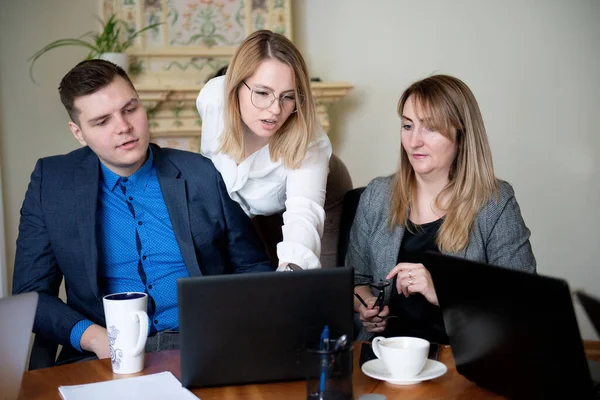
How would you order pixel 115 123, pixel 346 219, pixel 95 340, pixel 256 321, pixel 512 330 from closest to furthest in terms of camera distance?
pixel 512 330, pixel 256 321, pixel 95 340, pixel 115 123, pixel 346 219

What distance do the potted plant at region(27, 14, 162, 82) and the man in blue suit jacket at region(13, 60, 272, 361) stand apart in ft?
4.00

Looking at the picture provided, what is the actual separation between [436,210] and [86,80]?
3.30 feet

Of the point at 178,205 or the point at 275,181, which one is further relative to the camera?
the point at 275,181

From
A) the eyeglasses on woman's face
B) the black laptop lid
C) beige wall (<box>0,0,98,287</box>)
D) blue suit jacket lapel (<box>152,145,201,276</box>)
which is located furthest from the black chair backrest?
beige wall (<box>0,0,98,287</box>)

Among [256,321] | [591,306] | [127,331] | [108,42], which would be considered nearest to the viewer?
[591,306]

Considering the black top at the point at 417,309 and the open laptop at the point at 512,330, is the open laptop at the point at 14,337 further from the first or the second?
the black top at the point at 417,309

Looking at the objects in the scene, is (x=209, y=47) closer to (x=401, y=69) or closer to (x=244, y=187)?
(x=401, y=69)

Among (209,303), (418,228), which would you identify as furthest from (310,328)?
(418,228)

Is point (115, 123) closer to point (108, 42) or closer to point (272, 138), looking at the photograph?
point (272, 138)

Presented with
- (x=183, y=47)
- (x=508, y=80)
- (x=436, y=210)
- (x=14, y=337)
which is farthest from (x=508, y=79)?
(x=14, y=337)

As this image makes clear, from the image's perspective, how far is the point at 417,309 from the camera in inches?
78.6

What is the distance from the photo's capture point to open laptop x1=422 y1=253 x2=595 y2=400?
100 centimetres

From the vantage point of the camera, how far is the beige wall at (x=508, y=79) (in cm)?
375

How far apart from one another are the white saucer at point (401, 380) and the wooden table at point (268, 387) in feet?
0.03
